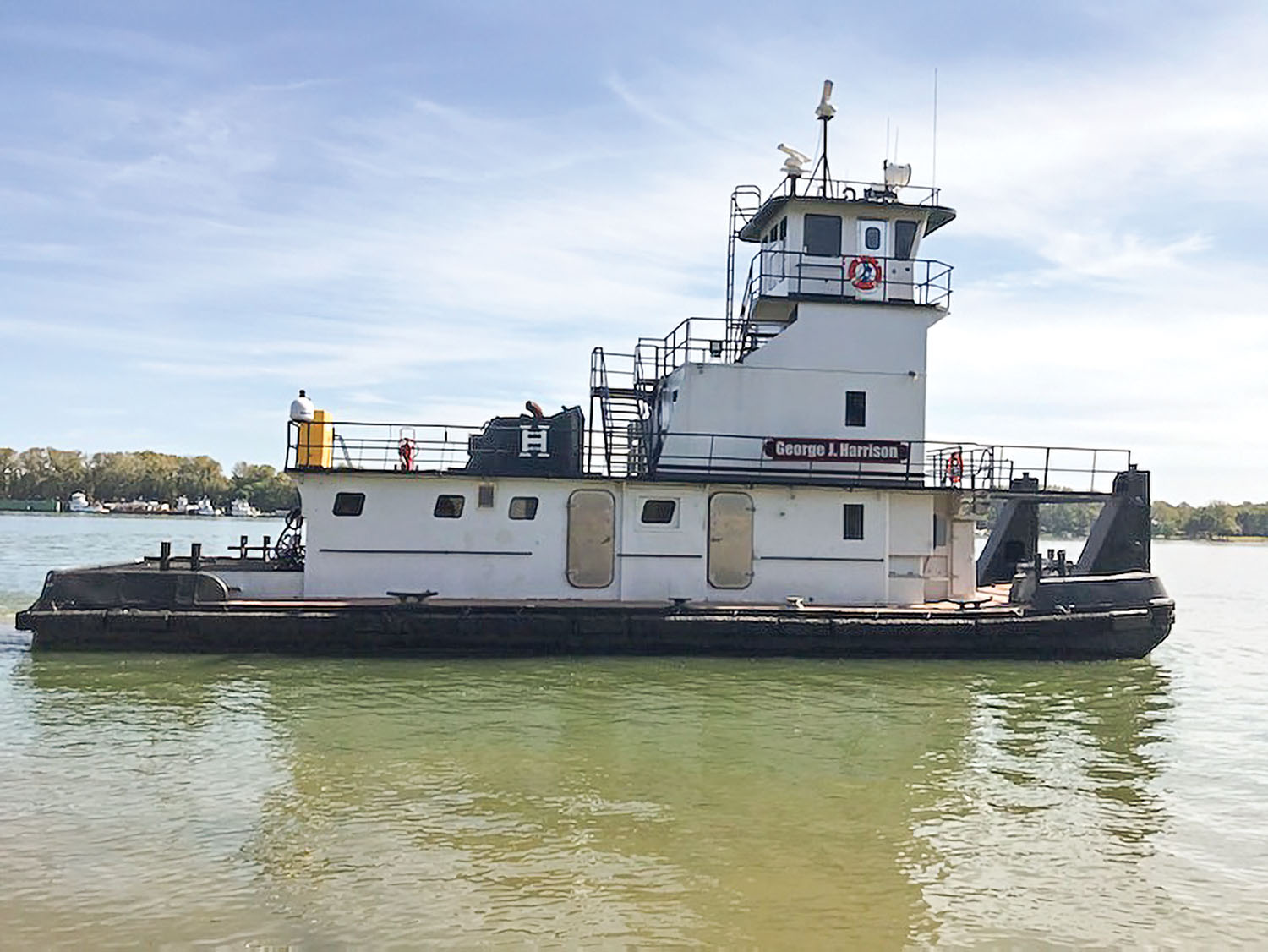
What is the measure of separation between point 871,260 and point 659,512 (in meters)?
5.56

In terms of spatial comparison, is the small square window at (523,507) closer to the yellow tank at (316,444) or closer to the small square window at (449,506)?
the small square window at (449,506)

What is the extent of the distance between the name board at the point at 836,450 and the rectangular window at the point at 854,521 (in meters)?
0.74

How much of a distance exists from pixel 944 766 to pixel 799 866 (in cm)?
369

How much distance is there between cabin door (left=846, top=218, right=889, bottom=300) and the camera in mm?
18688

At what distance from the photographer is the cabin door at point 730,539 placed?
57.8 feet

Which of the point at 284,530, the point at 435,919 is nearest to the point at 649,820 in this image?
the point at 435,919

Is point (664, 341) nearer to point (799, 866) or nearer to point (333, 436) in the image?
point (333, 436)

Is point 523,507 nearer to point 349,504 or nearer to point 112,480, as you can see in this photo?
point 349,504

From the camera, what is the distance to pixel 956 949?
22.7 feet

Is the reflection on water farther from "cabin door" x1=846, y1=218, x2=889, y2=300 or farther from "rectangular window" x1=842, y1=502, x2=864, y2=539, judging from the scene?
"cabin door" x1=846, y1=218, x2=889, y2=300

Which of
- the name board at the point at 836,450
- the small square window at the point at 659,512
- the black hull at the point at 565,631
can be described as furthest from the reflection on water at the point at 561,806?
the name board at the point at 836,450

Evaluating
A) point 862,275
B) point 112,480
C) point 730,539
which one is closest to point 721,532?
point 730,539

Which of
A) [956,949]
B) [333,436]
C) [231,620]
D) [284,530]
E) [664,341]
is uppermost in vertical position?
[664,341]

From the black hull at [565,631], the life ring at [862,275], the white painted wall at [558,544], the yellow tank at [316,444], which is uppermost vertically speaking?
the life ring at [862,275]
